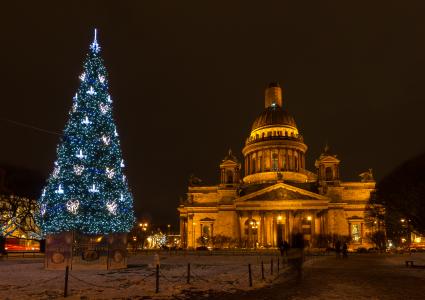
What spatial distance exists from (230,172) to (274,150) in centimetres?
1304

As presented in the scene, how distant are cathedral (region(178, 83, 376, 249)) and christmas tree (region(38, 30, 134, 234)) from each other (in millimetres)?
55925

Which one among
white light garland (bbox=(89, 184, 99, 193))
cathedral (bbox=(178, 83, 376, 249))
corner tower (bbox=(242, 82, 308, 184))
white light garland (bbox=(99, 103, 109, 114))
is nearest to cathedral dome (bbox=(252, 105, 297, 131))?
corner tower (bbox=(242, 82, 308, 184))

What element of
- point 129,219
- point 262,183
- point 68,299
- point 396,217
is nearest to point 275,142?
point 262,183

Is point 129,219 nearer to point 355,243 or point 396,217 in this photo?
point 396,217

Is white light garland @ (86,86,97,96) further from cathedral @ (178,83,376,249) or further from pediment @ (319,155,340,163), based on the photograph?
pediment @ (319,155,340,163)

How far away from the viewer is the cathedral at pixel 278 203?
90875 millimetres

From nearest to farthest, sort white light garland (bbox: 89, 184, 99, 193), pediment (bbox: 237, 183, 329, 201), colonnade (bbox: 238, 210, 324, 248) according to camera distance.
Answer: white light garland (bbox: 89, 184, 99, 193) < pediment (bbox: 237, 183, 329, 201) < colonnade (bbox: 238, 210, 324, 248)

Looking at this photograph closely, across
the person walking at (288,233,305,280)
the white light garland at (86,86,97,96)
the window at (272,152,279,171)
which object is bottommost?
the person walking at (288,233,305,280)

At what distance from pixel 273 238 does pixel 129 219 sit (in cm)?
6291

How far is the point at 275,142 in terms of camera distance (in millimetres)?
105875

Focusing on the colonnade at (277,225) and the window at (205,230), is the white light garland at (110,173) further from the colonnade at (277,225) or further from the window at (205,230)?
the window at (205,230)

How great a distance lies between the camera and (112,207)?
105 ft

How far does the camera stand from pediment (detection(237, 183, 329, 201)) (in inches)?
3573

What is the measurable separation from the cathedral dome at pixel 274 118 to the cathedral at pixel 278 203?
2889mm
